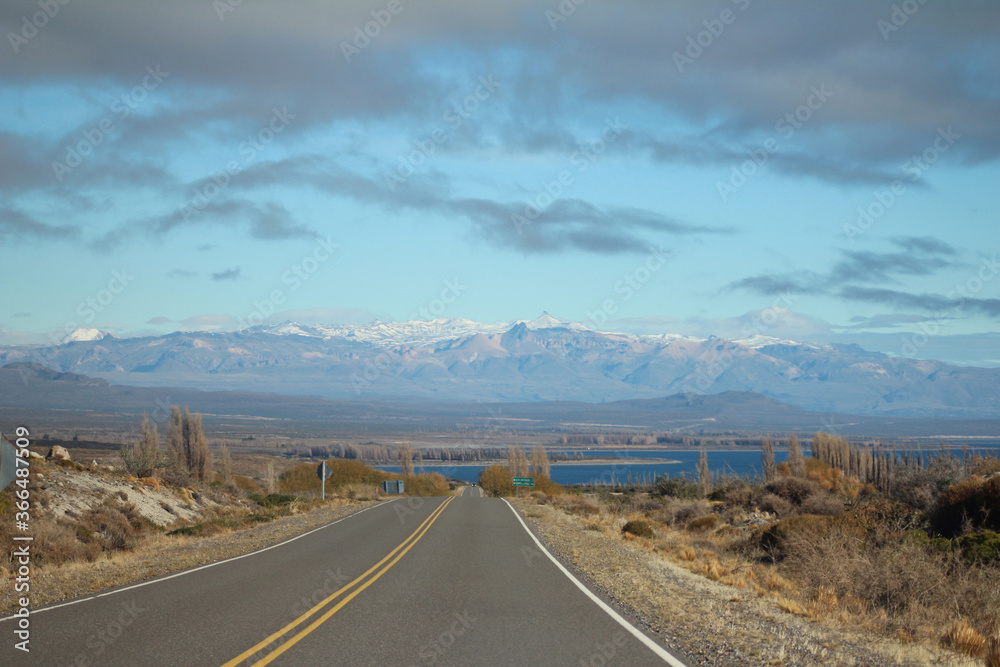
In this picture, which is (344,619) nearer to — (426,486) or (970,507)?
(970,507)

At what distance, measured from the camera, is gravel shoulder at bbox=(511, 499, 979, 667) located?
8711 millimetres

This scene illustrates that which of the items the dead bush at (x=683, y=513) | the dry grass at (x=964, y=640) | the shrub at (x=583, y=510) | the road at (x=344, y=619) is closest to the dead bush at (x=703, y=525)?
the dead bush at (x=683, y=513)

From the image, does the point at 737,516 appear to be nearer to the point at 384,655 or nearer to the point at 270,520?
the point at 270,520

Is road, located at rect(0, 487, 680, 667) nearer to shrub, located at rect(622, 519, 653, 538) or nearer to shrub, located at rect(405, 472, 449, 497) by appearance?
shrub, located at rect(622, 519, 653, 538)

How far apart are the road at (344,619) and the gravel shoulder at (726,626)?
0.60 meters

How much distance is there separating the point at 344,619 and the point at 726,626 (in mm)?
4907

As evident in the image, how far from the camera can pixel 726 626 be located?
34.2ft

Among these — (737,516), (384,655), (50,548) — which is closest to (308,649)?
(384,655)

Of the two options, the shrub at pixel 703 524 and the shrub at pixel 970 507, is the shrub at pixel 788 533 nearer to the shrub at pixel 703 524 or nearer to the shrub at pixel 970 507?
the shrub at pixel 970 507

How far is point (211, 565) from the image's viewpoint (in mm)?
16328

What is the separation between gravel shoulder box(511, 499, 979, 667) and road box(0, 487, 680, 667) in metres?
0.60

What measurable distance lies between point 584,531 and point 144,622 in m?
19.0

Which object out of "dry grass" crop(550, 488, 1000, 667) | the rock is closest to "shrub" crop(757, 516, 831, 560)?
"dry grass" crop(550, 488, 1000, 667)

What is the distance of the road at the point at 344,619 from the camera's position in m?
8.50
